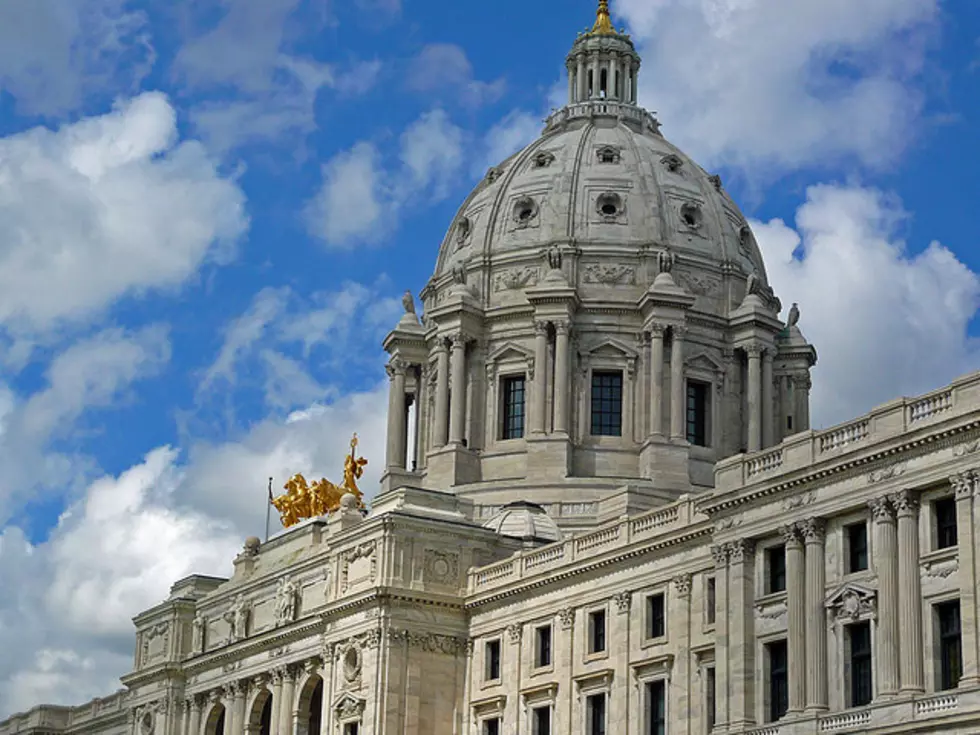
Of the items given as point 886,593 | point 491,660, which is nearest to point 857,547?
point 886,593

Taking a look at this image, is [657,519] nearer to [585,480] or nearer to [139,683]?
[585,480]

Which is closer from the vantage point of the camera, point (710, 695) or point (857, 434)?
point (857, 434)

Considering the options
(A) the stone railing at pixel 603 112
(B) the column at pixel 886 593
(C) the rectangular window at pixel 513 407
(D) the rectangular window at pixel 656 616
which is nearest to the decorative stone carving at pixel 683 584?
(D) the rectangular window at pixel 656 616

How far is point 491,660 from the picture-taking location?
277 ft

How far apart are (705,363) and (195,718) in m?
34.4

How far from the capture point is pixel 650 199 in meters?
112

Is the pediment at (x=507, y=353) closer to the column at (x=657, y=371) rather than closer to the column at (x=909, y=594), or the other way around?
the column at (x=657, y=371)

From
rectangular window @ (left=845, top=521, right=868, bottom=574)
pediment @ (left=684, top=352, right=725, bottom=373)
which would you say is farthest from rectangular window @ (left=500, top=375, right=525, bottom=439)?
rectangular window @ (left=845, top=521, right=868, bottom=574)

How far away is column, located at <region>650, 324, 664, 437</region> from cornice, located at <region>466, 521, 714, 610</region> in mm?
23138

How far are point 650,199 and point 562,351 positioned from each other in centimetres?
1223

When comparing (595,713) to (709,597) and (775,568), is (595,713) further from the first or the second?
(775,568)

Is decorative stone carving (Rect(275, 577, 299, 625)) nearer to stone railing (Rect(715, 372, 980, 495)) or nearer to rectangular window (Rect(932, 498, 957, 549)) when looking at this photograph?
stone railing (Rect(715, 372, 980, 495))

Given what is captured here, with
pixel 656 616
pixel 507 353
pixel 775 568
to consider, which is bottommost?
pixel 775 568

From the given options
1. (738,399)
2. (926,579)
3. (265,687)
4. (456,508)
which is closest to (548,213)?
(738,399)
